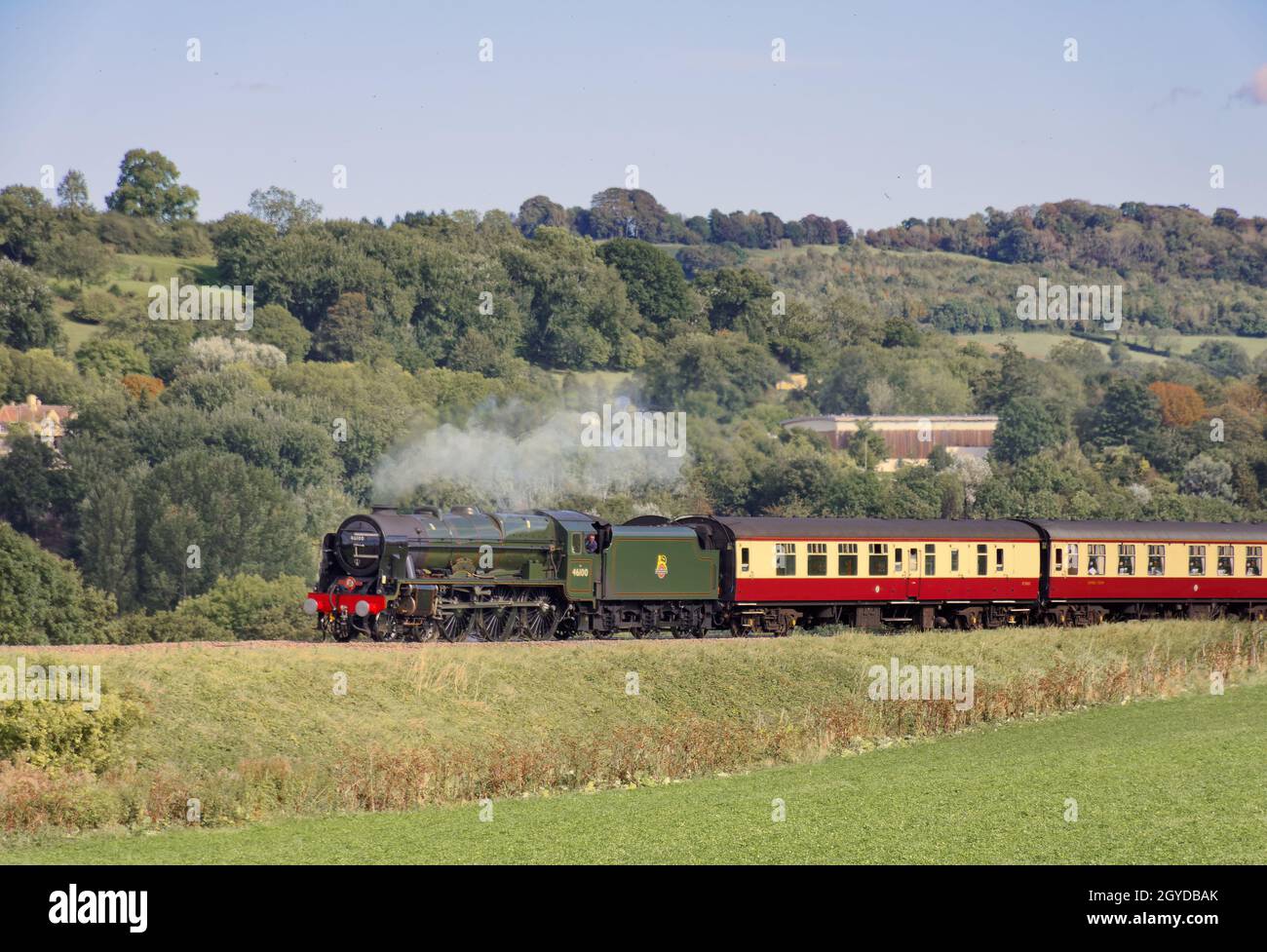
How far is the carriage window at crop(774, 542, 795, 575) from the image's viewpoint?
49438 millimetres

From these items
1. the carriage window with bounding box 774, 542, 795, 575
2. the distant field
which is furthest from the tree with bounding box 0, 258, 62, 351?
the carriage window with bounding box 774, 542, 795, 575

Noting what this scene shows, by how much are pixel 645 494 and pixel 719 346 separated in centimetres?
6228

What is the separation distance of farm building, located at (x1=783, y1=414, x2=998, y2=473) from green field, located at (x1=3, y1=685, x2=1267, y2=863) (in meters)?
129

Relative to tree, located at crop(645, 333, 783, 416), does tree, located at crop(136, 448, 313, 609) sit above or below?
below

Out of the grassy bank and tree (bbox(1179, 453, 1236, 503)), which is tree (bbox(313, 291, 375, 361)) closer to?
tree (bbox(1179, 453, 1236, 503))

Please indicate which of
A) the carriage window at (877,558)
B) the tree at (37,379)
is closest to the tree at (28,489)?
the tree at (37,379)

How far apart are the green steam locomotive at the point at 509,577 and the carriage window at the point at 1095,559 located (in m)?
12.8

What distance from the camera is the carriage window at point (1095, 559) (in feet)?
178

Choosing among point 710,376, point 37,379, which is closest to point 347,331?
point 37,379

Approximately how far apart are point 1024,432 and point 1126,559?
106794mm

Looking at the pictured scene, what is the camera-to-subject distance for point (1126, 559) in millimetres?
54781

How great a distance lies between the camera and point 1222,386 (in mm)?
182625

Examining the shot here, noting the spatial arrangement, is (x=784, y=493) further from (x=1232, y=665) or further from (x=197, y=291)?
(x=197, y=291)
